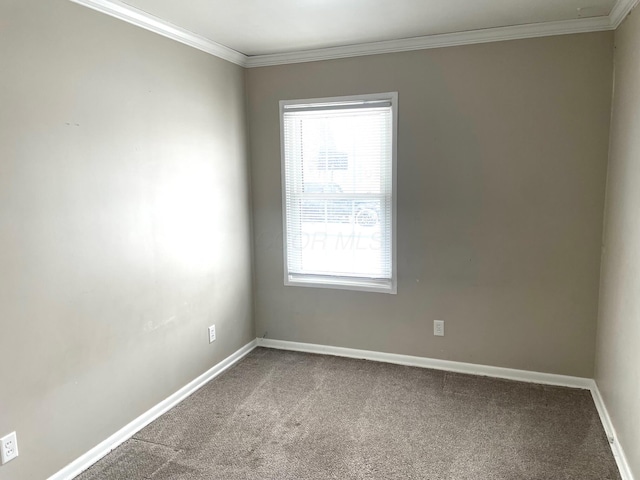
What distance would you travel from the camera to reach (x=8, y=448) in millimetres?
1992

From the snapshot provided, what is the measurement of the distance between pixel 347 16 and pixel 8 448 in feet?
9.12

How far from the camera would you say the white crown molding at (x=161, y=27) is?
239 centimetres

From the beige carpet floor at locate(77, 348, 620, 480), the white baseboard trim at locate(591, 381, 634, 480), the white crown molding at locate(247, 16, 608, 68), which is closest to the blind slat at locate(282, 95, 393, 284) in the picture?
the white crown molding at locate(247, 16, 608, 68)

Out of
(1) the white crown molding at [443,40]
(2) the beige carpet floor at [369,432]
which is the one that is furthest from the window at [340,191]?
(2) the beige carpet floor at [369,432]

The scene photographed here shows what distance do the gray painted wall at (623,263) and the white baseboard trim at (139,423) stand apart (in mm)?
2542

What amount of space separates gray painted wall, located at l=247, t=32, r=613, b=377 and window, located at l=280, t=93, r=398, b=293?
0.33 feet

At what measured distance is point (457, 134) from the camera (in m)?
3.20

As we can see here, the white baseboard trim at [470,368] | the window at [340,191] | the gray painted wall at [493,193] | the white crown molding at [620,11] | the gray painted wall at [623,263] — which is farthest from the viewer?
the window at [340,191]

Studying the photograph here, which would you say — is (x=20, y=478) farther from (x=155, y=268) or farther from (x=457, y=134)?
(x=457, y=134)

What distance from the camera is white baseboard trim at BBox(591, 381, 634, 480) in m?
2.21

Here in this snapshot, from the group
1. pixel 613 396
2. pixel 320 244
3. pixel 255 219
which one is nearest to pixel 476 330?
pixel 613 396

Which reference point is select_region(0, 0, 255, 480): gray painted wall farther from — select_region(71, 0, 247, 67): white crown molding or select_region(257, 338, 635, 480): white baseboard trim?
select_region(257, 338, 635, 480): white baseboard trim

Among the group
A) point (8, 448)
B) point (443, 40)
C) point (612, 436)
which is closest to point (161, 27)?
point (443, 40)

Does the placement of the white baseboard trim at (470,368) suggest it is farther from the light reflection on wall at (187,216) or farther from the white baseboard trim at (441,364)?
the light reflection on wall at (187,216)
